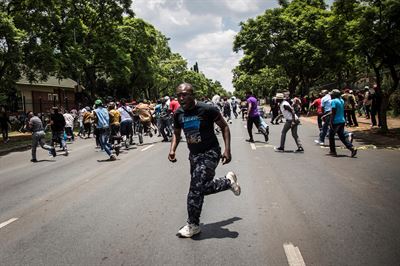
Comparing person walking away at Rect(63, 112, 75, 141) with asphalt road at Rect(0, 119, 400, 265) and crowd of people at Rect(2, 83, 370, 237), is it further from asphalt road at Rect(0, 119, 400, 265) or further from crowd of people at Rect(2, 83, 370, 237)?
asphalt road at Rect(0, 119, 400, 265)

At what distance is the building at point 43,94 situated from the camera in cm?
3547

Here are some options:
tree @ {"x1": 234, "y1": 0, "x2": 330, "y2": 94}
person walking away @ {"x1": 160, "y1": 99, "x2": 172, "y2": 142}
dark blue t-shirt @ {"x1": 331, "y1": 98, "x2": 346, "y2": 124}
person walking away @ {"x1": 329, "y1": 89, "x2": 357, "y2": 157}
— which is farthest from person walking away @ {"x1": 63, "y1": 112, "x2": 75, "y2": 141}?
tree @ {"x1": 234, "y1": 0, "x2": 330, "y2": 94}

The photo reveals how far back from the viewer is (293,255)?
4176mm

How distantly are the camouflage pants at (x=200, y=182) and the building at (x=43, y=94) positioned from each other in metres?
29.3

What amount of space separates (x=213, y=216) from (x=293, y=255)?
169cm

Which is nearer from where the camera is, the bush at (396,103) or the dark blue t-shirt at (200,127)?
the dark blue t-shirt at (200,127)

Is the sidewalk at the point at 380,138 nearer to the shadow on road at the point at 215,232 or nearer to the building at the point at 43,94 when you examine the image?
the shadow on road at the point at 215,232

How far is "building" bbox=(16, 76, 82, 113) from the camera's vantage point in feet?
116

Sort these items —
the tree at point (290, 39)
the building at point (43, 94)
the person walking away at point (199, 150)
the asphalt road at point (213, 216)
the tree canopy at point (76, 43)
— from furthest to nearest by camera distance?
1. the building at point (43, 94)
2. the tree at point (290, 39)
3. the tree canopy at point (76, 43)
4. the person walking away at point (199, 150)
5. the asphalt road at point (213, 216)

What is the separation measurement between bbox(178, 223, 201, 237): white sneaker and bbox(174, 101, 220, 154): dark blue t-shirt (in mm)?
897

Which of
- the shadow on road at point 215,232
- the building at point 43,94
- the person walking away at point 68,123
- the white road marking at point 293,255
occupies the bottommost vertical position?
the white road marking at point 293,255

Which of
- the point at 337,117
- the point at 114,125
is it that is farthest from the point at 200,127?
the point at 114,125

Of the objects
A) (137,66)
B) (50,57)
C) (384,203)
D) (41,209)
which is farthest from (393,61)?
(137,66)

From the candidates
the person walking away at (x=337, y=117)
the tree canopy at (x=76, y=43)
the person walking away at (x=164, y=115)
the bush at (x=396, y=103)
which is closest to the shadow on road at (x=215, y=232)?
the person walking away at (x=337, y=117)
